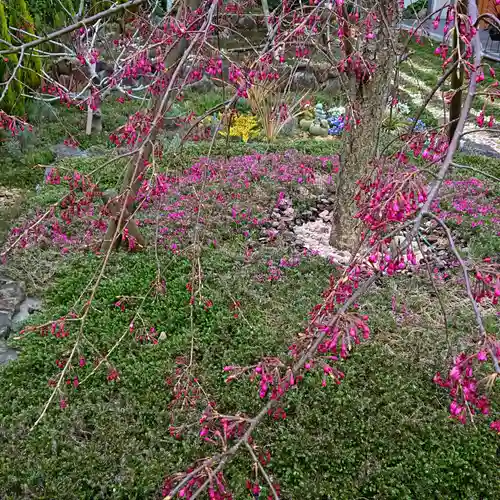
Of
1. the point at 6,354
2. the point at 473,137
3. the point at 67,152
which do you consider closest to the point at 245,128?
the point at 67,152

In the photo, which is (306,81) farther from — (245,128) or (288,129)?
(245,128)

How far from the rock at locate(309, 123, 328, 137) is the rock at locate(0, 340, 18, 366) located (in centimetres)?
510

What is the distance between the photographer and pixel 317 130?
696 centimetres

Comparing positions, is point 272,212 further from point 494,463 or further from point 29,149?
point 29,149

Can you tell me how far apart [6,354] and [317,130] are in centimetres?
517

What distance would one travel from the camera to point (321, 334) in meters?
1.21

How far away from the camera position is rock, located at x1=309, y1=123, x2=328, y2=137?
6.96 metres

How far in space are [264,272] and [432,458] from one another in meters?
1.63

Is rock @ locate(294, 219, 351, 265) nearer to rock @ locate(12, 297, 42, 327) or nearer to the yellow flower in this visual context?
rock @ locate(12, 297, 42, 327)

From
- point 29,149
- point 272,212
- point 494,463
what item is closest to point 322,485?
point 494,463

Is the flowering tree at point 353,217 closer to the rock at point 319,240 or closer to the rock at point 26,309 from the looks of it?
the rock at point 26,309

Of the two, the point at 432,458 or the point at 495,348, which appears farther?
the point at 432,458

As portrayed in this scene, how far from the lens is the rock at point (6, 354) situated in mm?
2833

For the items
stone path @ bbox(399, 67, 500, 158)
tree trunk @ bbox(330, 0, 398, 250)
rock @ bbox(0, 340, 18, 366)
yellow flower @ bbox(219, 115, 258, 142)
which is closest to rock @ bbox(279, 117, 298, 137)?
yellow flower @ bbox(219, 115, 258, 142)
